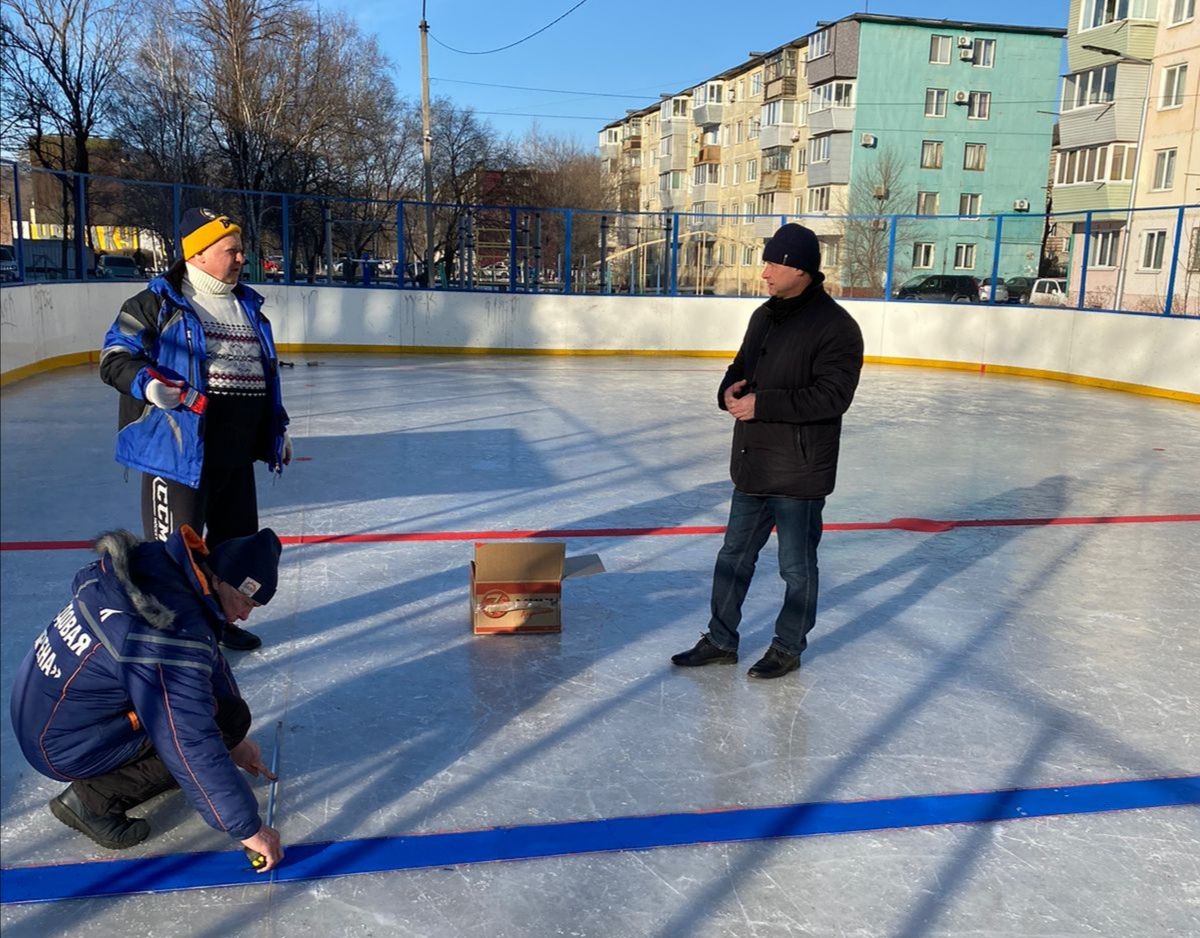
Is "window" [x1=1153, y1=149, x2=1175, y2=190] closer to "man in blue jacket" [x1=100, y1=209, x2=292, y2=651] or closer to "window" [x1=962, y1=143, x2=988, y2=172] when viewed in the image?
"window" [x1=962, y1=143, x2=988, y2=172]

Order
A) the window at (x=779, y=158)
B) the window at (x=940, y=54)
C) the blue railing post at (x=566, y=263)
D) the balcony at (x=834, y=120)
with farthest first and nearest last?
the window at (x=779, y=158) → the window at (x=940, y=54) → the balcony at (x=834, y=120) → the blue railing post at (x=566, y=263)

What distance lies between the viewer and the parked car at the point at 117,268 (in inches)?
561

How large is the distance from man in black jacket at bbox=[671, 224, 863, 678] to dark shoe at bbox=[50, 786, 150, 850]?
2123 mm

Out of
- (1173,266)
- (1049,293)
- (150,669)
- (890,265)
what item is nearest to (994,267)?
(1049,293)

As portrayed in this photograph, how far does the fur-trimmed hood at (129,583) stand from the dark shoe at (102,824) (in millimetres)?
729

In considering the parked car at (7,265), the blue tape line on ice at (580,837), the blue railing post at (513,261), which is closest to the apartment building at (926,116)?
the blue railing post at (513,261)

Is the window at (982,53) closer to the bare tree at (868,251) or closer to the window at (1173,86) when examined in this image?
the window at (1173,86)

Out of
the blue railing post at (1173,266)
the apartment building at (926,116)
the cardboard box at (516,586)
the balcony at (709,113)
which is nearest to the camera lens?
the cardboard box at (516,586)

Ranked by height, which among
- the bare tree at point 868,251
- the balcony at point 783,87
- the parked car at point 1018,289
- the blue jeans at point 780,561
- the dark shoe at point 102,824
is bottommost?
the dark shoe at point 102,824

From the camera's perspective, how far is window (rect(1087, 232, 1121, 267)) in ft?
51.2

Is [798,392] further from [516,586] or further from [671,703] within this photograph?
[516,586]

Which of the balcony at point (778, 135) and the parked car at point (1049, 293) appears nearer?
the parked car at point (1049, 293)

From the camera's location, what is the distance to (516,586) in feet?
13.1

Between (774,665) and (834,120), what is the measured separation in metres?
47.4
